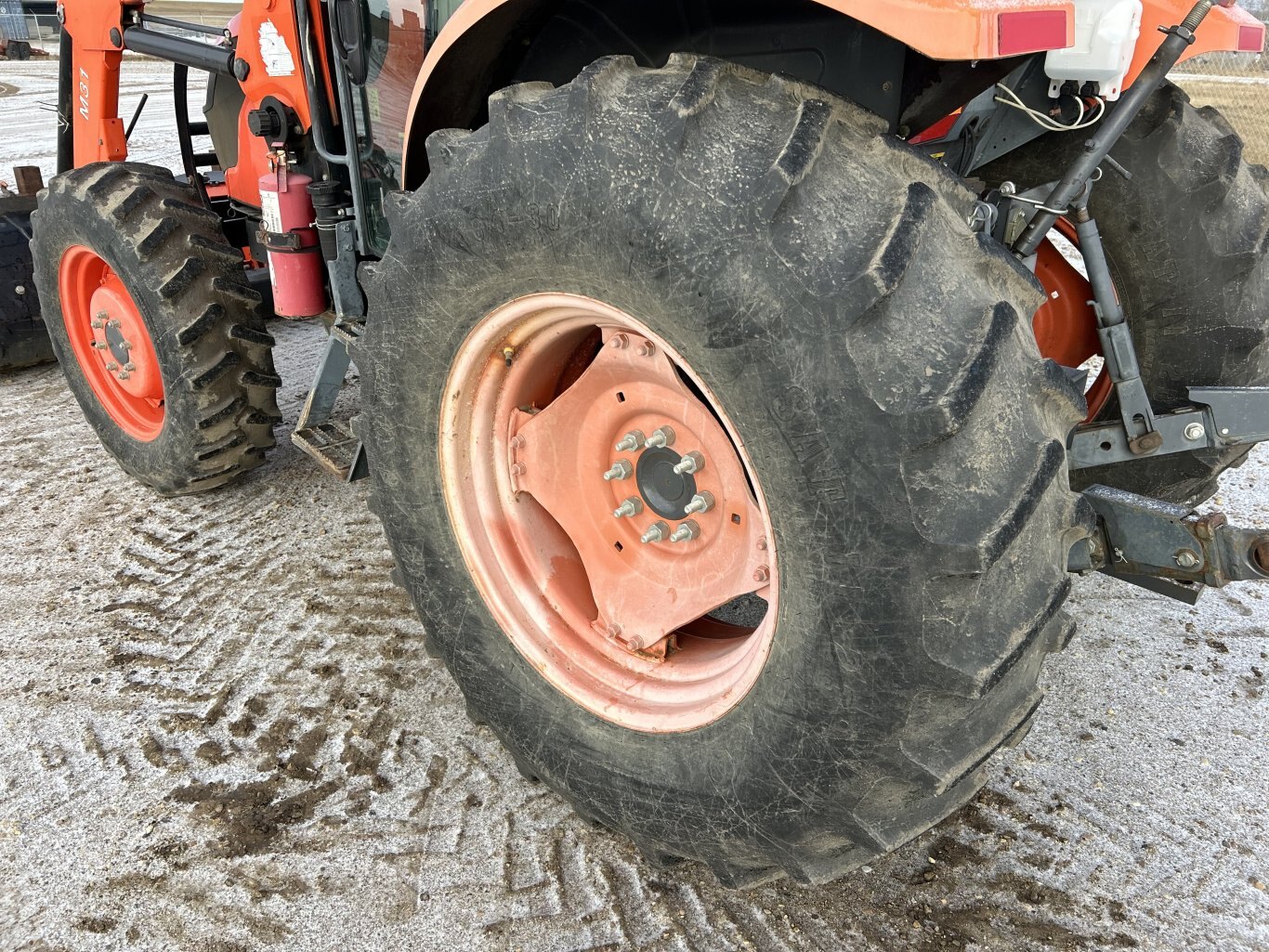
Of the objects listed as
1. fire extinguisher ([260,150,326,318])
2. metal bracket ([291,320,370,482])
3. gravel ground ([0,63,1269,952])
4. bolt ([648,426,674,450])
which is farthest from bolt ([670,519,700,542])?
fire extinguisher ([260,150,326,318])

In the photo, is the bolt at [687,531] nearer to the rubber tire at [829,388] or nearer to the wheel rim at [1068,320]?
the rubber tire at [829,388]

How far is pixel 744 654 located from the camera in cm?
179

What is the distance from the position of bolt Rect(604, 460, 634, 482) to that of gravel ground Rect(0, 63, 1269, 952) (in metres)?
0.78

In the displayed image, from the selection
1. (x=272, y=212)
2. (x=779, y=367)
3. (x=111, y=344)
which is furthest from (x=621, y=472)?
(x=111, y=344)

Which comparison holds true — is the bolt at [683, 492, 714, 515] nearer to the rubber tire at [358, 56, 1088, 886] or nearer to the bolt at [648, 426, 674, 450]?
the bolt at [648, 426, 674, 450]

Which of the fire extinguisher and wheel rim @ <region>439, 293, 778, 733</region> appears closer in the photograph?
wheel rim @ <region>439, 293, 778, 733</region>

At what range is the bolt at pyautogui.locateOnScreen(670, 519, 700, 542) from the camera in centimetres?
186

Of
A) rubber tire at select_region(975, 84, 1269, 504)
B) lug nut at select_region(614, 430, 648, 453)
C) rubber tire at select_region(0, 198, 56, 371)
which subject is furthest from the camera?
rubber tire at select_region(0, 198, 56, 371)

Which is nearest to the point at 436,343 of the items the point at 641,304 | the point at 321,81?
the point at 641,304

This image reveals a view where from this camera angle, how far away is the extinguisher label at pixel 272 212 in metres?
3.05

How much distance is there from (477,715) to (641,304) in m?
1.08

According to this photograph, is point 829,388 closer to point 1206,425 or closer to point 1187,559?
point 1187,559

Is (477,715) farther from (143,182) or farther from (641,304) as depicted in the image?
(143,182)

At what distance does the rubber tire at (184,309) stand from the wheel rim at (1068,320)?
94.6 inches
